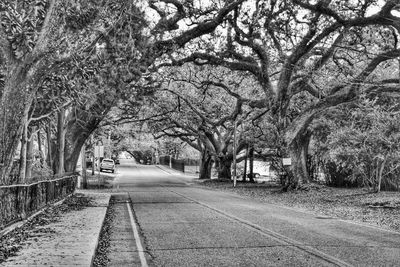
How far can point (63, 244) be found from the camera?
873 cm

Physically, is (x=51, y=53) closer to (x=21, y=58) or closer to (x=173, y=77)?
(x=21, y=58)

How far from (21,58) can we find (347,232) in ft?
26.0

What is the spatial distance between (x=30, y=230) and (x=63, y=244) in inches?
76.8

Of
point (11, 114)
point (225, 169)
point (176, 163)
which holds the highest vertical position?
point (11, 114)

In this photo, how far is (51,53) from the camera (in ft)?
26.4

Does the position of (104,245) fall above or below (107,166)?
below

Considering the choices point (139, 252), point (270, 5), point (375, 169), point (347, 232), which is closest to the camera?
point (139, 252)

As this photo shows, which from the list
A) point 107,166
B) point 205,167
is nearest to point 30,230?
point 205,167

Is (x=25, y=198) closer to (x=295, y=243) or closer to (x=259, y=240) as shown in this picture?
(x=259, y=240)

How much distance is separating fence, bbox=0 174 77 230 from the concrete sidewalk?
0.62m

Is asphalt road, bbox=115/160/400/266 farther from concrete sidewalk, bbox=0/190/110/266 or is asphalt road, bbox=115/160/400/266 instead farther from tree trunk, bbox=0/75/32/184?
tree trunk, bbox=0/75/32/184

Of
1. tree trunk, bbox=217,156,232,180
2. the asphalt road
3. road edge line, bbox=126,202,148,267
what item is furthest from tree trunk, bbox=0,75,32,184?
tree trunk, bbox=217,156,232,180

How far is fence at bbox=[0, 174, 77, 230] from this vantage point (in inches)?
368

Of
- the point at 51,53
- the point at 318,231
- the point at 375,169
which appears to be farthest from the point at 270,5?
the point at 51,53
